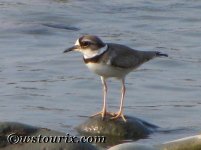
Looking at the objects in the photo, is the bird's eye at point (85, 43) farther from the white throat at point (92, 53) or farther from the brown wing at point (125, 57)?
the brown wing at point (125, 57)

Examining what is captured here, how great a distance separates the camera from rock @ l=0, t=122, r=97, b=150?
7.76 meters

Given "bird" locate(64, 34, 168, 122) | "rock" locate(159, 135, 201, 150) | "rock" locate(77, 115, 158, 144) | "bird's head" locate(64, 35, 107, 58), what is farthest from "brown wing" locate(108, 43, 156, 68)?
"rock" locate(159, 135, 201, 150)

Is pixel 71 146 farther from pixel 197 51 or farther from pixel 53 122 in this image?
pixel 197 51

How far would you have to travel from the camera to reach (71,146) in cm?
775

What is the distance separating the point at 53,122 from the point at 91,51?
1067mm

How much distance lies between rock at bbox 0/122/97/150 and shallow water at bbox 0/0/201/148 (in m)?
1.22

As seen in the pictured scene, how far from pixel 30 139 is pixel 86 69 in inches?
162

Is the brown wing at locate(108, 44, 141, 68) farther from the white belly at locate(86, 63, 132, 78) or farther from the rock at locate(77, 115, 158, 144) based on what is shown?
the rock at locate(77, 115, 158, 144)

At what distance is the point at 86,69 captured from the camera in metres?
12.0

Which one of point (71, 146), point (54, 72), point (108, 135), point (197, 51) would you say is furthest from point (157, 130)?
point (197, 51)

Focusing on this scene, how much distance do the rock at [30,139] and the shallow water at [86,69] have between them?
1220 mm

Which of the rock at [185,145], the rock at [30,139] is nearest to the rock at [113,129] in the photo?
the rock at [185,145]

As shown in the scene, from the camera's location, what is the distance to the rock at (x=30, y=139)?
776 cm
